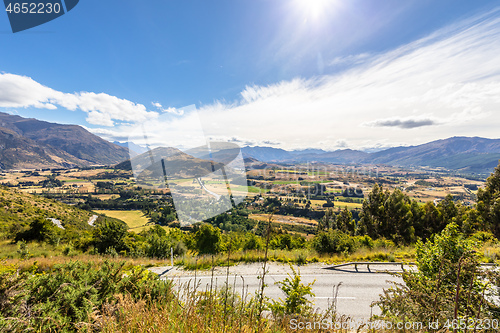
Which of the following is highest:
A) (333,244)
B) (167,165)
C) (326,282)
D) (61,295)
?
(167,165)

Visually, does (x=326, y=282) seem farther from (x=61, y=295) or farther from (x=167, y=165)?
(x=167, y=165)

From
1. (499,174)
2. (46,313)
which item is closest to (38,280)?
(46,313)

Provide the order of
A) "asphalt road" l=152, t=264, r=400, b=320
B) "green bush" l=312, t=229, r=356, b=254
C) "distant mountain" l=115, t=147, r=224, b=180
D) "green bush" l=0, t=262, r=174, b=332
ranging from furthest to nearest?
"green bush" l=312, t=229, r=356, b=254 < "distant mountain" l=115, t=147, r=224, b=180 < "asphalt road" l=152, t=264, r=400, b=320 < "green bush" l=0, t=262, r=174, b=332

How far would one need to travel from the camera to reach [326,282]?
8.44 m

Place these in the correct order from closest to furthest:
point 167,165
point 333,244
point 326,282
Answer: point 326,282 → point 167,165 → point 333,244

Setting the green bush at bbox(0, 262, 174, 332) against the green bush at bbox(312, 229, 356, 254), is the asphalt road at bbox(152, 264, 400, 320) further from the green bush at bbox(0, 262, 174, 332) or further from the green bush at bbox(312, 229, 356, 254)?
the green bush at bbox(0, 262, 174, 332)

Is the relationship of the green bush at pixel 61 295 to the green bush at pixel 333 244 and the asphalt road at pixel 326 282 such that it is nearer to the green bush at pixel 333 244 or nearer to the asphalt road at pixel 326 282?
the asphalt road at pixel 326 282

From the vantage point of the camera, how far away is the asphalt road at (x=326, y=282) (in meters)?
6.66

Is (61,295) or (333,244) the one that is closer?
(61,295)

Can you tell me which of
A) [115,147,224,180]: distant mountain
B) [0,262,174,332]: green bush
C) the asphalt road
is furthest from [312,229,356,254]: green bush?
[0,262,174,332]: green bush

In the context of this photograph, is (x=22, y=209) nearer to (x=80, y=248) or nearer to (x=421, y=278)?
(x=80, y=248)

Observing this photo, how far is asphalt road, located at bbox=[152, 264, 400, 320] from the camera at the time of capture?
666cm

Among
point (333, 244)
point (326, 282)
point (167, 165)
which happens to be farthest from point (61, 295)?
point (333, 244)

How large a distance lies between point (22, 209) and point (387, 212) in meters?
64.9
